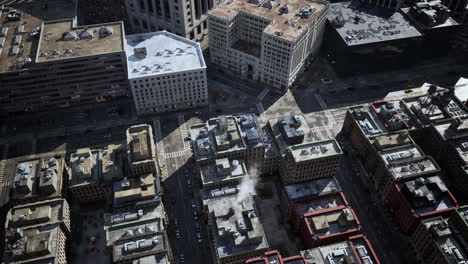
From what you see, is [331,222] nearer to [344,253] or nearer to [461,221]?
[344,253]

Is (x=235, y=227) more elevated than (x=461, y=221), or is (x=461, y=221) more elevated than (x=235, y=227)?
(x=235, y=227)

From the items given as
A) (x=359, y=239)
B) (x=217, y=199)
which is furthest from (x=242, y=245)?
A: (x=359, y=239)

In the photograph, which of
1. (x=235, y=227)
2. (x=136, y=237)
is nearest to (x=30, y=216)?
(x=136, y=237)

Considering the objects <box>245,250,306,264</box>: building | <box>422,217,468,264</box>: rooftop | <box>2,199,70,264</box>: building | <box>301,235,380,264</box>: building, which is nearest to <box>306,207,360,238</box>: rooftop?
<box>301,235,380,264</box>: building

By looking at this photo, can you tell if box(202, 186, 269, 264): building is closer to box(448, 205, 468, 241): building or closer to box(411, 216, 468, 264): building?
box(411, 216, 468, 264): building

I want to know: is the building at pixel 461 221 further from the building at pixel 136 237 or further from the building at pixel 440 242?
the building at pixel 136 237

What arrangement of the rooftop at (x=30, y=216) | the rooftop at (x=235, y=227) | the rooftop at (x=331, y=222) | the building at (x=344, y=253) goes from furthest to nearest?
the rooftop at (x=30, y=216) → the rooftop at (x=331, y=222) → the rooftop at (x=235, y=227) → the building at (x=344, y=253)

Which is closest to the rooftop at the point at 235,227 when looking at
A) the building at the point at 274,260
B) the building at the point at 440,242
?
the building at the point at 274,260
